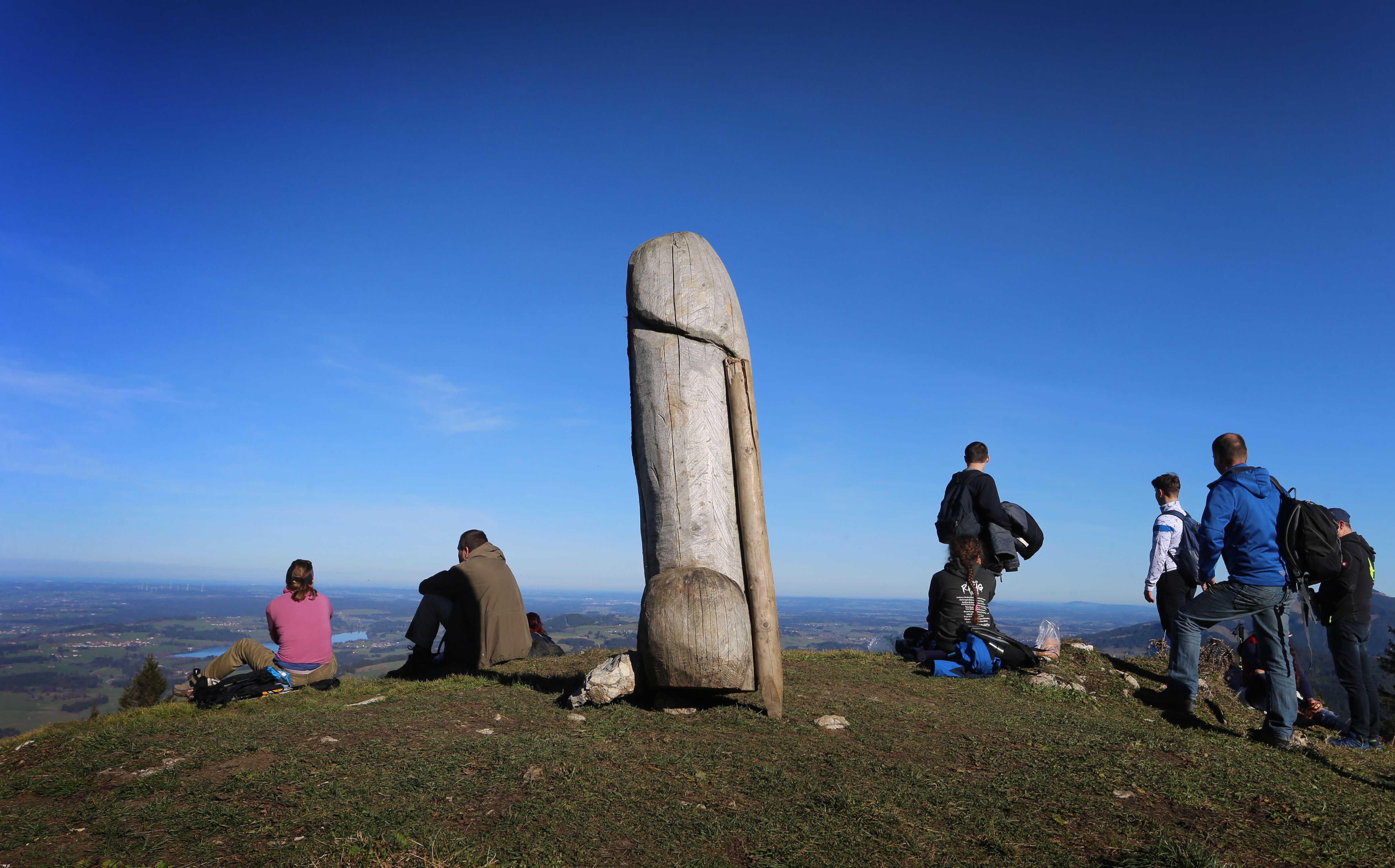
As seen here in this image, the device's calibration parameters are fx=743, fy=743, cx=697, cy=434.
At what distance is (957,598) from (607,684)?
4807mm

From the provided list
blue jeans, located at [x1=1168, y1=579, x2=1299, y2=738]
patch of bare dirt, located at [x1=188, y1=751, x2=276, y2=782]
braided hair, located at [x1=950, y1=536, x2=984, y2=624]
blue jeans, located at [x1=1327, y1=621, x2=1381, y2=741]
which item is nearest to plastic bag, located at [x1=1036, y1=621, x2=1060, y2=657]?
braided hair, located at [x1=950, y1=536, x2=984, y2=624]

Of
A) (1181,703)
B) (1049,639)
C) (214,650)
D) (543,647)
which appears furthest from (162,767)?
(214,650)

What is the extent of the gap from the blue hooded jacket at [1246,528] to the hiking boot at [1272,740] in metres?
1.25

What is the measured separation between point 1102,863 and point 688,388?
443 centimetres

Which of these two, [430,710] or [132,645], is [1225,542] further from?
→ [132,645]

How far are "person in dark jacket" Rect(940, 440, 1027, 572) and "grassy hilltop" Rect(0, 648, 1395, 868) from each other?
323 cm

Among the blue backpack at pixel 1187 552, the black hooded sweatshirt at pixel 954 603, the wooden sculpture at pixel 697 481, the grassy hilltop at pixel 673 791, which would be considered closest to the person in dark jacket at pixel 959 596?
the black hooded sweatshirt at pixel 954 603

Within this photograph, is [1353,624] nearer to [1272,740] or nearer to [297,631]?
[1272,740]

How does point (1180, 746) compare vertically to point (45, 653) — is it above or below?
above

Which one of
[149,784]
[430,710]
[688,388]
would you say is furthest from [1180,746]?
[149,784]

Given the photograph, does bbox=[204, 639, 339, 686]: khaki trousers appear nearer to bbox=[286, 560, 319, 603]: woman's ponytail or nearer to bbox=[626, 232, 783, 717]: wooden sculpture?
bbox=[286, 560, 319, 603]: woman's ponytail

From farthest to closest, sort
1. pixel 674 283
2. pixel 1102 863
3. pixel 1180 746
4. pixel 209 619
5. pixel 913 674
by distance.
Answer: pixel 209 619 → pixel 913 674 → pixel 674 283 → pixel 1180 746 → pixel 1102 863

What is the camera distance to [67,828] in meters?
3.73

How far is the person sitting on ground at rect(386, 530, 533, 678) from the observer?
978 centimetres
